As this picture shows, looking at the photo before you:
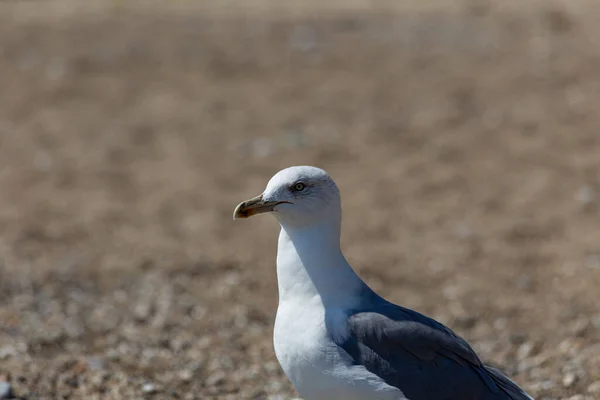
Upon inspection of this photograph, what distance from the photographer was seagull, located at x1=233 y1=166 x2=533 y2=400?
4.31 m

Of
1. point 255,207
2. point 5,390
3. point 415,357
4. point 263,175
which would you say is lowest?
point 5,390

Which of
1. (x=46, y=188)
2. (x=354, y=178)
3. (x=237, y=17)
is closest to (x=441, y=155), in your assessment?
(x=354, y=178)

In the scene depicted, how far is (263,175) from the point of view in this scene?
1057 cm

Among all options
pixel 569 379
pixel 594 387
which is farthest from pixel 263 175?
pixel 594 387

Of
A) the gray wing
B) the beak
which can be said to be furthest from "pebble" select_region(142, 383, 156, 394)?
the gray wing

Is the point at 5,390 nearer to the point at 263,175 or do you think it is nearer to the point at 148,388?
the point at 148,388

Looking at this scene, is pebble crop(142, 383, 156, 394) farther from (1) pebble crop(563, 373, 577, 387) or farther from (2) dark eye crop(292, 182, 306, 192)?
(1) pebble crop(563, 373, 577, 387)

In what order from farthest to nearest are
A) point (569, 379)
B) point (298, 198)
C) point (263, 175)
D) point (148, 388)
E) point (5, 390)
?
point (263, 175) → point (569, 379) → point (148, 388) → point (5, 390) → point (298, 198)

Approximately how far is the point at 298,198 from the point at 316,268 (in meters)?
0.32

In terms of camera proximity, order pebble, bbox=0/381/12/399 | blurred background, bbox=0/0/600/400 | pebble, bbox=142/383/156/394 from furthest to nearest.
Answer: blurred background, bbox=0/0/600/400
pebble, bbox=142/383/156/394
pebble, bbox=0/381/12/399

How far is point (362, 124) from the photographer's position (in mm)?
11836

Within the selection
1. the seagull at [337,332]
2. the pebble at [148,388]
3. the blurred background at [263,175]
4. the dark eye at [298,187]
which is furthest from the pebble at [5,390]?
the dark eye at [298,187]

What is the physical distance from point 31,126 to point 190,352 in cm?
621

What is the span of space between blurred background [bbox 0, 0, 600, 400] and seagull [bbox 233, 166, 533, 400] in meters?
1.54
